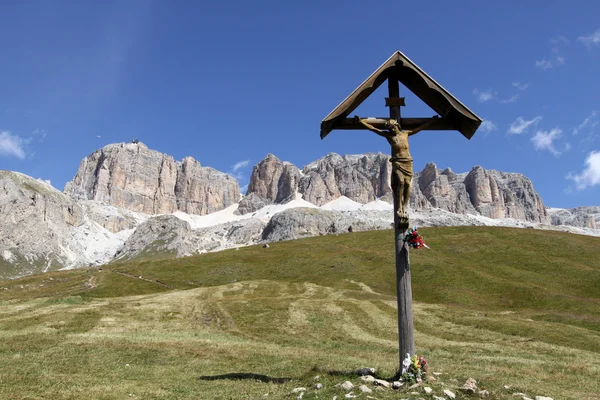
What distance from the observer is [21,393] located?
1403 centimetres

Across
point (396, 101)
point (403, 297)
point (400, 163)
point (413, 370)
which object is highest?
point (396, 101)

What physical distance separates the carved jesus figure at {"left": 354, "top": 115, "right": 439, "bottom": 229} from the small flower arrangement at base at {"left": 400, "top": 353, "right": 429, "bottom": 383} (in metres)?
4.50

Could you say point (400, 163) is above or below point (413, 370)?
above

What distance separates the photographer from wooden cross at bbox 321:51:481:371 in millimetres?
14930

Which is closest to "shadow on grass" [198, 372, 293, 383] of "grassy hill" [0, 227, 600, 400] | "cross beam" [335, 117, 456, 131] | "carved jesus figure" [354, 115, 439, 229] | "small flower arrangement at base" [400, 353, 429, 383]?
"grassy hill" [0, 227, 600, 400]

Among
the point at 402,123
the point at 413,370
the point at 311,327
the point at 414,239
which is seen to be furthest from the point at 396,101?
the point at 311,327

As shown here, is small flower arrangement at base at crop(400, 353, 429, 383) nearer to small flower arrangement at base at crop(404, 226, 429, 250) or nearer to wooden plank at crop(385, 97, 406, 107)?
small flower arrangement at base at crop(404, 226, 429, 250)

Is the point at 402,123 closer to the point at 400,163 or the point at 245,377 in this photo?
the point at 400,163

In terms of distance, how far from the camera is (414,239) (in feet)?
48.1

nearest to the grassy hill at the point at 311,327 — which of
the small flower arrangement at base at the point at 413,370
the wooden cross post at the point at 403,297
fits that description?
the small flower arrangement at base at the point at 413,370

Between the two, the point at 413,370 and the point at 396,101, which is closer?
the point at 413,370

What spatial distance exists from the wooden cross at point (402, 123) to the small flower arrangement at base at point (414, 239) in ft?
0.74

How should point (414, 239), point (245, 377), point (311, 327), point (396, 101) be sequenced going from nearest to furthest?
point (414, 239)
point (396, 101)
point (245, 377)
point (311, 327)

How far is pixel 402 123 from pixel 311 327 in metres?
28.3
